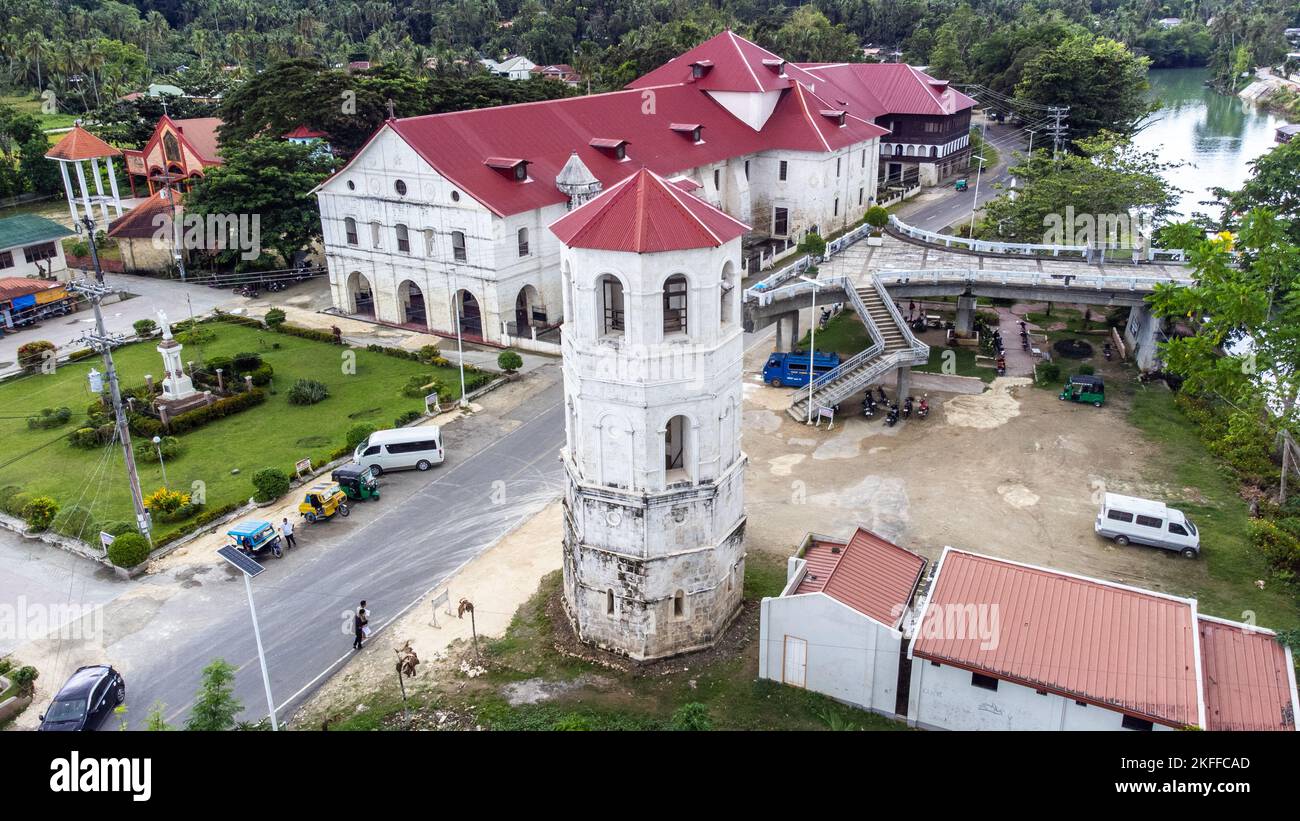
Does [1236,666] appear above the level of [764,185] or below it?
below

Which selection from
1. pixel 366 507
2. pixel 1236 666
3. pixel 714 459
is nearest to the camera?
pixel 1236 666

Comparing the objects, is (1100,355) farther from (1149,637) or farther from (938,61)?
(938,61)

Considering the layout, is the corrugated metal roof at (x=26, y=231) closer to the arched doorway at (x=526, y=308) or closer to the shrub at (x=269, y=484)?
the arched doorway at (x=526, y=308)

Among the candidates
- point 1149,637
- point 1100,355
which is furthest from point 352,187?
point 1149,637

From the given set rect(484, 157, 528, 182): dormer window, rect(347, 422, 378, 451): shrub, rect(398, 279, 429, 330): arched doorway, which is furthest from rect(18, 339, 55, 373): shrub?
rect(484, 157, 528, 182): dormer window

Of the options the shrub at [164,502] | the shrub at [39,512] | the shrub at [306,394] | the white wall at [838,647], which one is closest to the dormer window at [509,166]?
the shrub at [306,394]

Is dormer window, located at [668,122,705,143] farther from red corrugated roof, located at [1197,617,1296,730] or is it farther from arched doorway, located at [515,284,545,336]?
red corrugated roof, located at [1197,617,1296,730]

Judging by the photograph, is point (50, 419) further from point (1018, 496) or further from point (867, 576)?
point (1018, 496)
